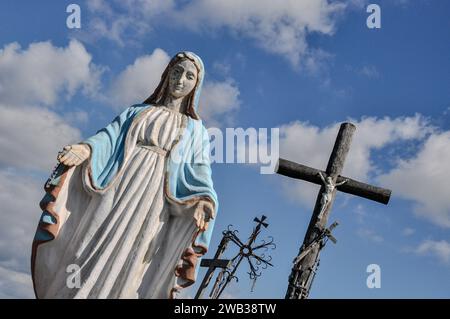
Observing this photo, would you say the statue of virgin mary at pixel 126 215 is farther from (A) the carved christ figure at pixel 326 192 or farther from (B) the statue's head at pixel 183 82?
(A) the carved christ figure at pixel 326 192

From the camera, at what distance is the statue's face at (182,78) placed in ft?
25.5

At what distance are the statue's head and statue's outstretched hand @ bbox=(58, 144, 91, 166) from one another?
1.41 m

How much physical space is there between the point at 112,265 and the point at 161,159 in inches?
56.8

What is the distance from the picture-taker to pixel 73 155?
6.79m

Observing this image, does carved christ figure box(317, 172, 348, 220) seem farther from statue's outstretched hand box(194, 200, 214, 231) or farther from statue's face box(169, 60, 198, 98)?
statue's outstretched hand box(194, 200, 214, 231)

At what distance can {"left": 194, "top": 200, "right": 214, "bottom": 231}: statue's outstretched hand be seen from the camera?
6754 millimetres

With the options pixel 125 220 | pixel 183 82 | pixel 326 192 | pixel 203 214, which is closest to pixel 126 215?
pixel 125 220

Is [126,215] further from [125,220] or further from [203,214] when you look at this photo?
[203,214]

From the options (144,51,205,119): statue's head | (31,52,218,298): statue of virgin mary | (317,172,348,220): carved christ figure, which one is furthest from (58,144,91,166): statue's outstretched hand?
(317,172,348,220): carved christ figure

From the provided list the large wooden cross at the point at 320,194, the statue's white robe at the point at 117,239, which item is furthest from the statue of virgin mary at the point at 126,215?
the large wooden cross at the point at 320,194

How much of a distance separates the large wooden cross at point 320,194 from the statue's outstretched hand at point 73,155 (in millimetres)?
4134
